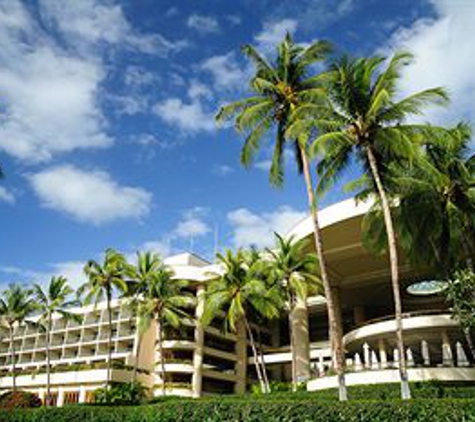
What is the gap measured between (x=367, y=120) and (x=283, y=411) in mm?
12160

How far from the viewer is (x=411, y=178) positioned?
21.9 metres

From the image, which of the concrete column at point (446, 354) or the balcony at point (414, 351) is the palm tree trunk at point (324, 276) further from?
the concrete column at point (446, 354)

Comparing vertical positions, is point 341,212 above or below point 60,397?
above

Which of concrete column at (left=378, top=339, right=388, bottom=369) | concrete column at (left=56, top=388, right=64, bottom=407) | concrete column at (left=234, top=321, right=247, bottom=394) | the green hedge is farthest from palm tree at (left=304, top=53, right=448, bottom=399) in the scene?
concrete column at (left=56, top=388, right=64, bottom=407)

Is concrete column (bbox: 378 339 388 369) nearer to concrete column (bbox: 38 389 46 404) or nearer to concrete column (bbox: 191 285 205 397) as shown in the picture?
concrete column (bbox: 191 285 205 397)

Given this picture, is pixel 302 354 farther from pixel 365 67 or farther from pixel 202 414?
pixel 365 67

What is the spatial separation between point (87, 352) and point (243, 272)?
30.7 metres

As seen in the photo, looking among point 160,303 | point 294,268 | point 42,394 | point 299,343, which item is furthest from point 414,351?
point 42,394

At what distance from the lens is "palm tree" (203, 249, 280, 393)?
118 ft

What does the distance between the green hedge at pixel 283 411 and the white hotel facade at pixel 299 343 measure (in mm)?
12378

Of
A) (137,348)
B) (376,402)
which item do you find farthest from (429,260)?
(137,348)

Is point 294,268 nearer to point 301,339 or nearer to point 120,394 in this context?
point 301,339

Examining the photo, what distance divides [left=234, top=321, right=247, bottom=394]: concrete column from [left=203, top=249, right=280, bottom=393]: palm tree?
42.5 ft

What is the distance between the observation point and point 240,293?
122 ft
